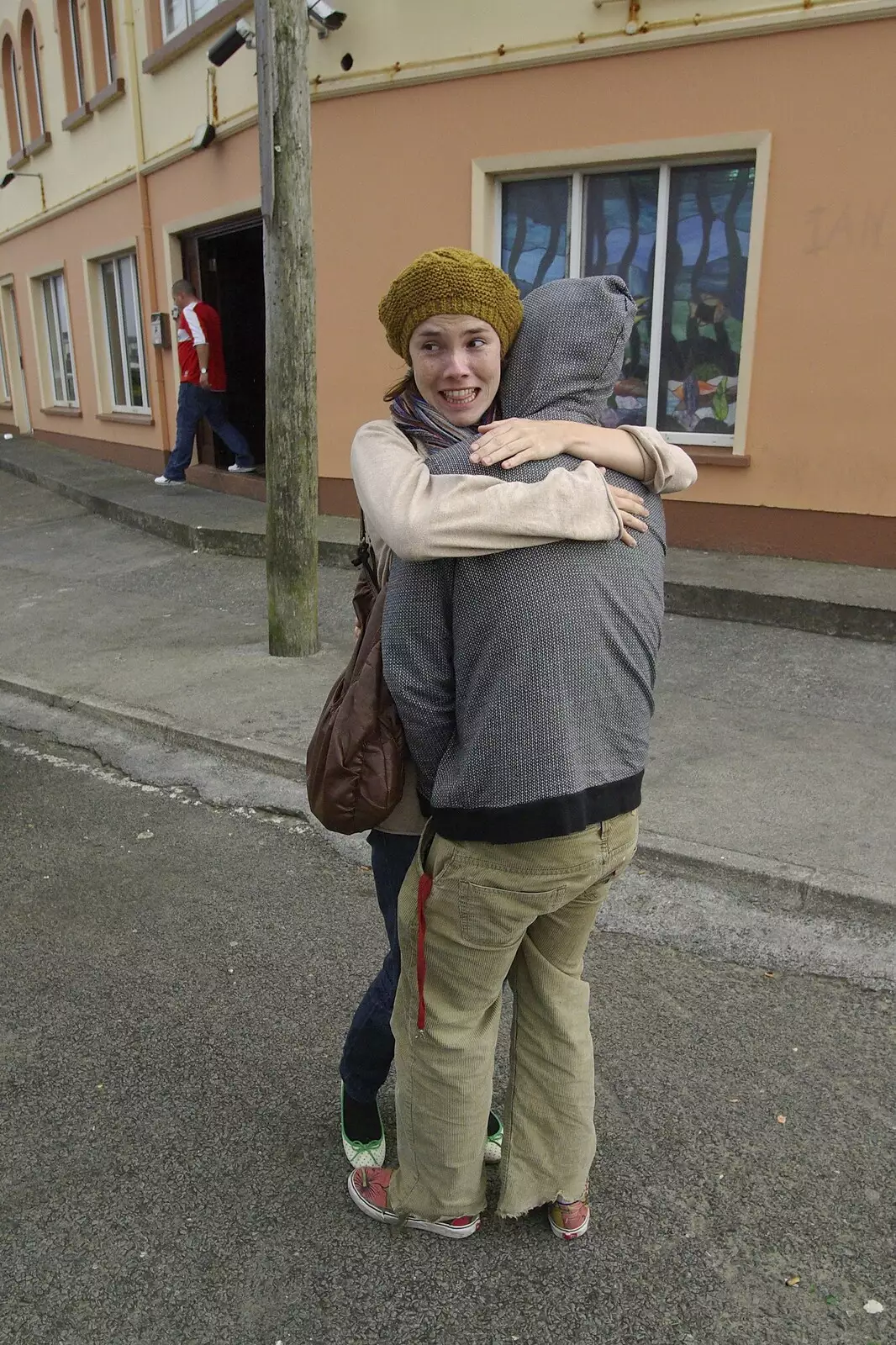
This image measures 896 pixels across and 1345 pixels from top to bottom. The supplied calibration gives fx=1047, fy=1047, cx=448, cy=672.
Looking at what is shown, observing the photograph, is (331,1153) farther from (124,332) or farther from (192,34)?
(124,332)

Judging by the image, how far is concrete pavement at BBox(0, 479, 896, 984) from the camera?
142 inches

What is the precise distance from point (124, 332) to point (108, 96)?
9.12ft

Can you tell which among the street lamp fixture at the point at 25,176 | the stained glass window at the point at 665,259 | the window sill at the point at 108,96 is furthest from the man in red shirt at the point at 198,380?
the street lamp fixture at the point at 25,176

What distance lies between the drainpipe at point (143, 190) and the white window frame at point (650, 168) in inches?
206

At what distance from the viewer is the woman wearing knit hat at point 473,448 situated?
1.74 metres

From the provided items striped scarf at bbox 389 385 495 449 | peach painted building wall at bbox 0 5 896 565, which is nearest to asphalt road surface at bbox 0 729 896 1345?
striped scarf at bbox 389 385 495 449

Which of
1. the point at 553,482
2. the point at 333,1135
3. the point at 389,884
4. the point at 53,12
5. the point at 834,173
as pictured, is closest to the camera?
the point at 553,482

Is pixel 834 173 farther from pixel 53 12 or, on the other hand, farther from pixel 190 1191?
pixel 53 12

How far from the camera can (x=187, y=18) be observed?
10977 mm

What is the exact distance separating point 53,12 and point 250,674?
40.0 feet

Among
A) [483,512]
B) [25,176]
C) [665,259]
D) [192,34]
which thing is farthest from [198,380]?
[483,512]

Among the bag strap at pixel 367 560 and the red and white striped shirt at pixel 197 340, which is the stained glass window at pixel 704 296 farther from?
the bag strap at pixel 367 560

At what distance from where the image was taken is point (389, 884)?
226cm

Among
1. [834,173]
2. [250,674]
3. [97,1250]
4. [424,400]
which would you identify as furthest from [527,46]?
[97,1250]
